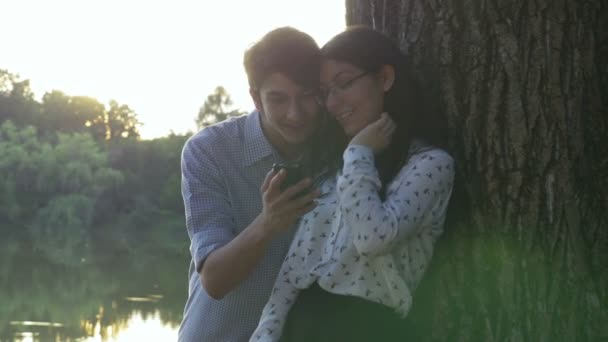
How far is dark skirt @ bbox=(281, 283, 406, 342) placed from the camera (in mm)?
2152

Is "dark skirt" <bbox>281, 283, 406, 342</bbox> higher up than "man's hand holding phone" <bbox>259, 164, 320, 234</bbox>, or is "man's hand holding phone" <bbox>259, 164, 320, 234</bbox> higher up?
"man's hand holding phone" <bbox>259, 164, 320, 234</bbox>

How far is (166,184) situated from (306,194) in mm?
39483

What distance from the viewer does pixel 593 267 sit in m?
2.27

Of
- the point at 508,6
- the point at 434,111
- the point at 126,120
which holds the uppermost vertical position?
the point at 508,6

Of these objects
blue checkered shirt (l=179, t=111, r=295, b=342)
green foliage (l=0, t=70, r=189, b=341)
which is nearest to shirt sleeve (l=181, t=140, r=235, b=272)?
blue checkered shirt (l=179, t=111, r=295, b=342)

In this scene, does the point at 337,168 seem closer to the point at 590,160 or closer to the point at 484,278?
the point at 484,278

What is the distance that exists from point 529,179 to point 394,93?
385 mm

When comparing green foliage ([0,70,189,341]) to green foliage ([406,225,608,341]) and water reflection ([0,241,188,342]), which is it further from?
green foliage ([406,225,608,341])

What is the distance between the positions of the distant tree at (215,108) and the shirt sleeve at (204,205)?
48.7 metres

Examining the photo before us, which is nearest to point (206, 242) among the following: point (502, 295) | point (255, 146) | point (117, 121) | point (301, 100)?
point (255, 146)

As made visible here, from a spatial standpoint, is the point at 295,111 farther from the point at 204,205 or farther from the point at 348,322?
the point at 348,322

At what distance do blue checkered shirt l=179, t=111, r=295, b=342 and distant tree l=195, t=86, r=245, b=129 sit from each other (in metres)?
48.6

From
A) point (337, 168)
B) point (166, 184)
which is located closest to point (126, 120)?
point (166, 184)

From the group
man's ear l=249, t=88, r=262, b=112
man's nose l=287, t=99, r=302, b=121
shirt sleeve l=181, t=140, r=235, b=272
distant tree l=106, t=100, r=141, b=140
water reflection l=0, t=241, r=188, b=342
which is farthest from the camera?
distant tree l=106, t=100, r=141, b=140
